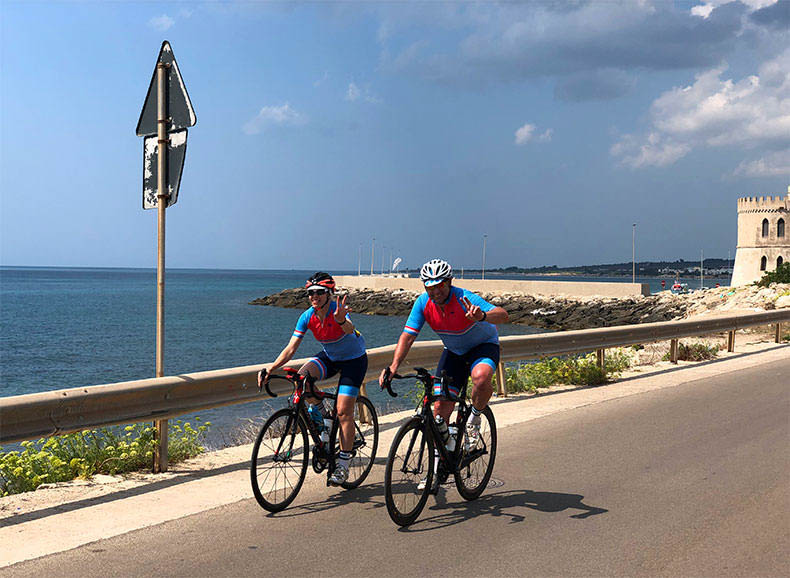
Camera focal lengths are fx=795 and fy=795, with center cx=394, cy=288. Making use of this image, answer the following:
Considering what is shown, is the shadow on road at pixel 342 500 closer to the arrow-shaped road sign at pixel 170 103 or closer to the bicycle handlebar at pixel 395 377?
the bicycle handlebar at pixel 395 377

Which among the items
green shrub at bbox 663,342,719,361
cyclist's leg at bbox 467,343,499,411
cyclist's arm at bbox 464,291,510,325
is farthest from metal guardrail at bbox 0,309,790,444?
green shrub at bbox 663,342,719,361

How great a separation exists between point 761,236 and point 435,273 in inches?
3810

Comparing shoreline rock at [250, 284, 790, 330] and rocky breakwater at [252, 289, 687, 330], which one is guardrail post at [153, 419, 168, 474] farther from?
rocky breakwater at [252, 289, 687, 330]

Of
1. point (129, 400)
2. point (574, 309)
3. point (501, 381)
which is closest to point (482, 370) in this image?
point (129, 400)

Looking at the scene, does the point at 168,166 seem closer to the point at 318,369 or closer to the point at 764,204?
the point at 318,369

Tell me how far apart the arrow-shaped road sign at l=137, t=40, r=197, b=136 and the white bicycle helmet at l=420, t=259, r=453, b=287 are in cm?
324

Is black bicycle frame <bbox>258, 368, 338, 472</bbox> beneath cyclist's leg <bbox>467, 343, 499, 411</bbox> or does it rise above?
beneath

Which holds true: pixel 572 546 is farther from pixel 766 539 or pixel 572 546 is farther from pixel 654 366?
pixel 654 366

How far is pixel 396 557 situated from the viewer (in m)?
5.23

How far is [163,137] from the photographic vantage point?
26.4ft

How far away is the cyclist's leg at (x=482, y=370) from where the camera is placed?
21.0ft

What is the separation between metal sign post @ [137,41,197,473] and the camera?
26.2ft

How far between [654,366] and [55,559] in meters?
14.2

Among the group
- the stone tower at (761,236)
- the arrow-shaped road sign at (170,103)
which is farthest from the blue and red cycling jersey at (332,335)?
the stone tower at (761,236)
